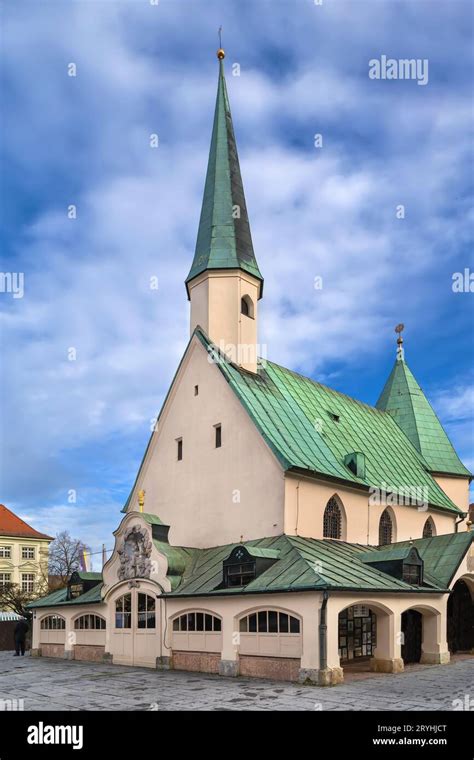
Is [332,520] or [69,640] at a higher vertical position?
[332,520]

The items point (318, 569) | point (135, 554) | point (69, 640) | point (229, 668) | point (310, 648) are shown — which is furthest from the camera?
point (69, 640)

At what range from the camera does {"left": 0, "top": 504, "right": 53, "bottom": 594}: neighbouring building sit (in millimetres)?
75250

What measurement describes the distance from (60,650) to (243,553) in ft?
44.6

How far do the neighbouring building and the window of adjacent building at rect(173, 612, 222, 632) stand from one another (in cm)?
5507

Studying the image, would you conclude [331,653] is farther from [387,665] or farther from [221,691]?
[387,665]

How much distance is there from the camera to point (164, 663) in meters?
23.7

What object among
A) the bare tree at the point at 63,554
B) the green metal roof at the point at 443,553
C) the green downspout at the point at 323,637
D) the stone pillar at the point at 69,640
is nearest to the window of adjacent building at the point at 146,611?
the stone pillar at the point at 69,640

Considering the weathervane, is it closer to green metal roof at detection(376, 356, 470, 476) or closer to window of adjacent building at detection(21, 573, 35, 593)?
green metal roof at detection(376, 356, 470, 476)

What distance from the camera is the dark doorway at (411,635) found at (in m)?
24.1

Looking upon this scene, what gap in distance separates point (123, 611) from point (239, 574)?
7.00m

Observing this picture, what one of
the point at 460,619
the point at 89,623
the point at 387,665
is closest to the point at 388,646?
the point at 387,665

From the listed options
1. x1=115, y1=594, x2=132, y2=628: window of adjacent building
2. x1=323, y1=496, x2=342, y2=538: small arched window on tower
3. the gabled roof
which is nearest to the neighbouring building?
the gabled roof

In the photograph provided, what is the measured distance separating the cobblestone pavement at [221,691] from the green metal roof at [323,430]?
783 centimetres
